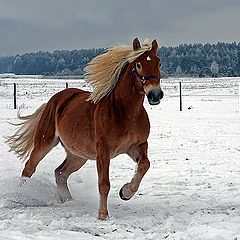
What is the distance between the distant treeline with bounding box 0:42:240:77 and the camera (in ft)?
280

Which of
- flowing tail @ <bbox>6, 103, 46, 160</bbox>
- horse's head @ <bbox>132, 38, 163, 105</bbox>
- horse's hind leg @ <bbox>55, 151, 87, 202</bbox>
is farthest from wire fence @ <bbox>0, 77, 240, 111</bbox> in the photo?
horse's head @ <bbox>132, 38, 163, 105</bbox>

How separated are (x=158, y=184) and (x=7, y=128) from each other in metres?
8.11

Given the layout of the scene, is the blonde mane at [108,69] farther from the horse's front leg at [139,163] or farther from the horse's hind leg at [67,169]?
the horse's hind leg at [67,169]

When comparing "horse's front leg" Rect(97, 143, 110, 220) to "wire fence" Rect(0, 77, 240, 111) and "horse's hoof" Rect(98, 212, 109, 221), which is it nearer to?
"horse's hoof" Rect(98, 212, 109, 221)

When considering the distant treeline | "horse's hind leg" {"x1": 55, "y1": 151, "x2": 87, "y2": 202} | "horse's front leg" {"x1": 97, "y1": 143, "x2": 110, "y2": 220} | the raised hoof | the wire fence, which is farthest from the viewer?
the distant treeline

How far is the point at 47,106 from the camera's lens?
638 centimetres

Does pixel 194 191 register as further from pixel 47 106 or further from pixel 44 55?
pixel 44 55

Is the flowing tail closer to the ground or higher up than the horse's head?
closer to the ground

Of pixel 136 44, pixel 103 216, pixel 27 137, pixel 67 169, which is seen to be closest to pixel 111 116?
pixel 136 44

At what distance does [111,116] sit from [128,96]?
0.32m

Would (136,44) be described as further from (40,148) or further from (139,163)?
(40,148)

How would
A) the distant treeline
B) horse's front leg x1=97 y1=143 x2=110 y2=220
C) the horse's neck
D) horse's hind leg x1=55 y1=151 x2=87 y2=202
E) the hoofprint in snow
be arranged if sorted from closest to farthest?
the hoofprint in snow → horse's front leg x1=97 y1=143 x2=110 y2=220 → the horse's neck → horse's hind leg x1=55 y1=151 x2=87 y2=202 → the distant treeline

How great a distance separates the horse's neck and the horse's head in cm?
9

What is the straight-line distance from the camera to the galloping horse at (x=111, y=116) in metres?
4.88
